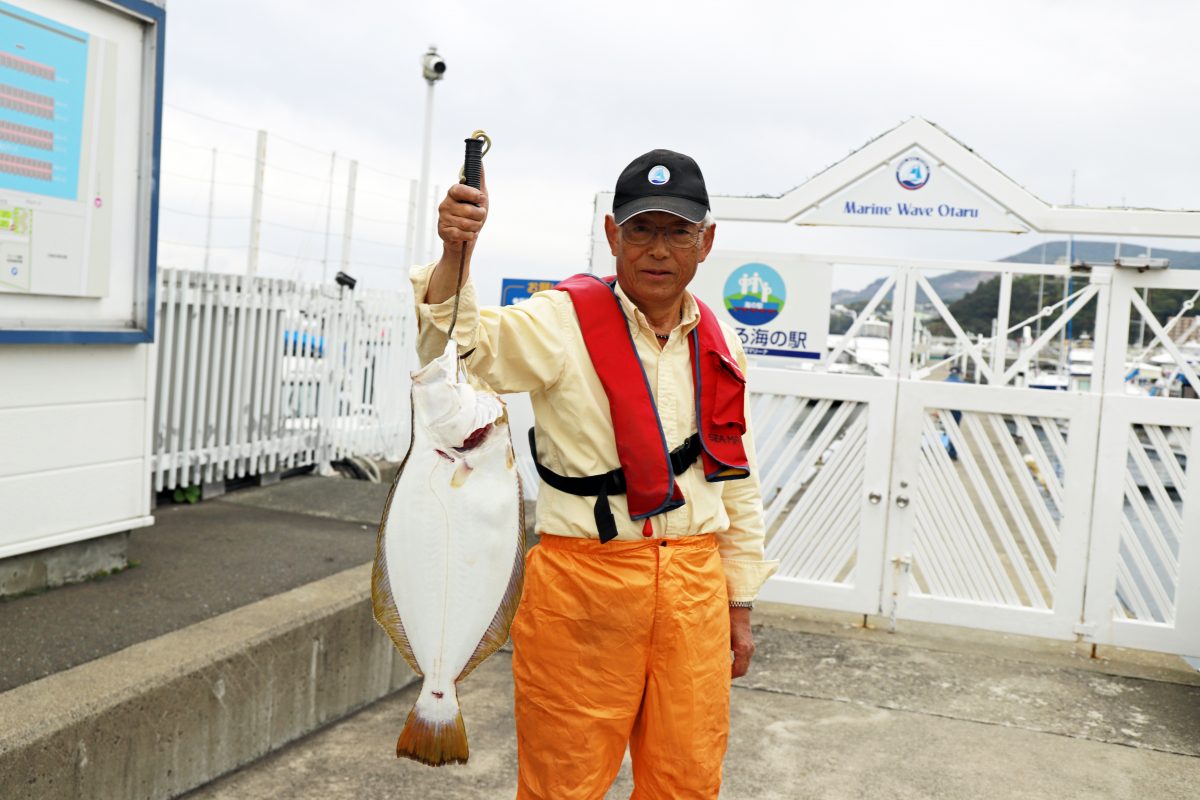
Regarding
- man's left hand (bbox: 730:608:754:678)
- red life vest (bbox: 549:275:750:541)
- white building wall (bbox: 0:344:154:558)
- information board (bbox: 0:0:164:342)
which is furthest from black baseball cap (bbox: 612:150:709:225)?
white building wall (bbox: 0:344:154:558)

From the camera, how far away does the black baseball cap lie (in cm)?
235

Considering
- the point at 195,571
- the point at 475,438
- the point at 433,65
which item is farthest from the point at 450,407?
the point at 433,65

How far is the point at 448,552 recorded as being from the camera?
1.97 meters

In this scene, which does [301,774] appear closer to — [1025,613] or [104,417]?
[104,417]

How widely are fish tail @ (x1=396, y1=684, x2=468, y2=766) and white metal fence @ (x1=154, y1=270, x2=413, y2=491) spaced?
4.89m

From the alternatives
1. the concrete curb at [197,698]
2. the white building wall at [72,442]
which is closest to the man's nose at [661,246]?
the concrete curb at [197,698]

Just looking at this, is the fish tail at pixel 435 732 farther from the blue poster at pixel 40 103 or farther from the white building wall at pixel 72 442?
the blue poster at pixel 40 103

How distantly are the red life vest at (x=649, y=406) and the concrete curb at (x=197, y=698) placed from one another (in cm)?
176

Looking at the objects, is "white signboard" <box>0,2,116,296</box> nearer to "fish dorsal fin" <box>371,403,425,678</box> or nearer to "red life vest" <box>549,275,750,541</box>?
"red life vest" <box>549,275,750,541</box>

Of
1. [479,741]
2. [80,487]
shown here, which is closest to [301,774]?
[479,741]

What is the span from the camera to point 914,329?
5.69 m

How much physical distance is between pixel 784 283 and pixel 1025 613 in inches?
88.1

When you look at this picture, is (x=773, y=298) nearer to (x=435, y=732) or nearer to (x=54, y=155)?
(x=54, y=155)

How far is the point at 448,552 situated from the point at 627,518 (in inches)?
21.2
